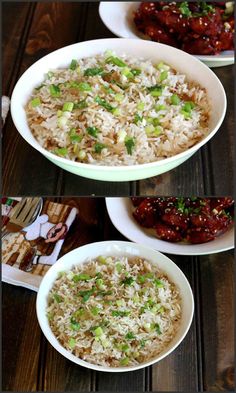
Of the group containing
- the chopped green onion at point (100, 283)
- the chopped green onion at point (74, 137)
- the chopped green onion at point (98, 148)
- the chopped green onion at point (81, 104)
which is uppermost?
the chopped green onion at point (81, 104)

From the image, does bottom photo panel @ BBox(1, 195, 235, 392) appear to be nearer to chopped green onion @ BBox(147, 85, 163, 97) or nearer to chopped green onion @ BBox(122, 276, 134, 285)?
chopped green onion @ BBox(122, 276, 134, 285)

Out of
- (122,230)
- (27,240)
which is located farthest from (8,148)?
(122,230)

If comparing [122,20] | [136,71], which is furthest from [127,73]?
[122,20]

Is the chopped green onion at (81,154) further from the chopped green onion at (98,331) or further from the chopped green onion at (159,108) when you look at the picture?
the chopped green onion at (98,331)

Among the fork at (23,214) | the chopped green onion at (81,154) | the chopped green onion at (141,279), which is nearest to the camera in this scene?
the chopped green onion at (81,154)

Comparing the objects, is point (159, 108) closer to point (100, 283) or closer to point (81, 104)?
point (81, 104)

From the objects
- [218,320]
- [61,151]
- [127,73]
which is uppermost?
[127,73]

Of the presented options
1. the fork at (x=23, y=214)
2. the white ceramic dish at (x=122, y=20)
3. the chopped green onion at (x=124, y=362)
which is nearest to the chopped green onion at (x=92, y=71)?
the white ceramic dish at (x=122, y=20)
